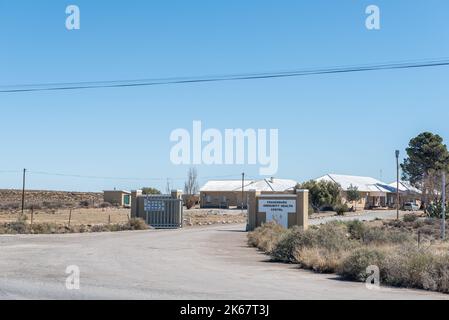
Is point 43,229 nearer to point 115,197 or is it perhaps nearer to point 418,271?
point 418,271

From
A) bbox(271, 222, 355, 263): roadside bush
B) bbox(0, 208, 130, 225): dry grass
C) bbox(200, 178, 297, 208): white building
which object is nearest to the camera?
bbox(271, 222, 355, 263): roadside bush

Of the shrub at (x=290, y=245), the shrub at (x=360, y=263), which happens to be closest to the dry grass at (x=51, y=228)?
the shrub at (x=290, y=245)

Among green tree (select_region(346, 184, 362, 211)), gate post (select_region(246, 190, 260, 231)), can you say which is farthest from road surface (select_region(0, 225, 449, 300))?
green tree (select_region(346, 184, 362, 211))

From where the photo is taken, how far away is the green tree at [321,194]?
8125 cm

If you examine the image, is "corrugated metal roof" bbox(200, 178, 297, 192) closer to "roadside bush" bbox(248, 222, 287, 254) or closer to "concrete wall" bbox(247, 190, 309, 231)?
"concrete wall" bbox(247, 190, 309, 231)

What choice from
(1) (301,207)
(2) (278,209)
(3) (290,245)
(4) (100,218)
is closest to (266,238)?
(3) (290,245)

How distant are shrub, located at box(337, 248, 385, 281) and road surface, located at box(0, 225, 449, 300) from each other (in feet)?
1.35

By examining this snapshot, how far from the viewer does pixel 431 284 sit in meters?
14.6

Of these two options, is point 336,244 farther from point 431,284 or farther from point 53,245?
point 53,245

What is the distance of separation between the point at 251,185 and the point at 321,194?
18690mm

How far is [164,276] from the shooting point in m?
16.5

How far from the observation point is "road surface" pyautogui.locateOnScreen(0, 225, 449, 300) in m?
13.3

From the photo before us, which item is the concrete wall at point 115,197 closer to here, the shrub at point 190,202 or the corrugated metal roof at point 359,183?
the shrub at point 190,202
